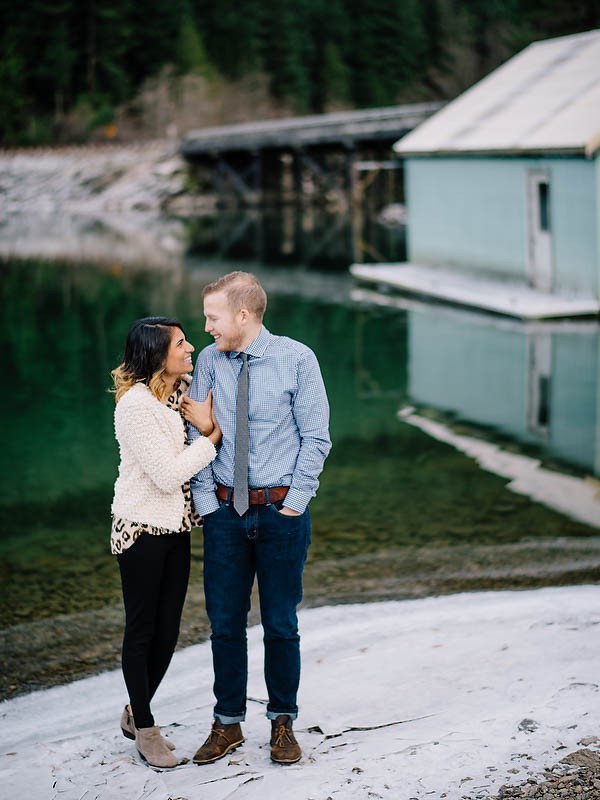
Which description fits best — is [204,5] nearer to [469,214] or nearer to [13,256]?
[13,256]

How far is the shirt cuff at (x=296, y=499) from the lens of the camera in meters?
3.82

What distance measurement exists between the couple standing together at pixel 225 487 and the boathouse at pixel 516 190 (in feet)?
42.6

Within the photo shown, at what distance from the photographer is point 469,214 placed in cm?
2125

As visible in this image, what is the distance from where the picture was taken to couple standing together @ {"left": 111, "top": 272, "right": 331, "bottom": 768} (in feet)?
12.6

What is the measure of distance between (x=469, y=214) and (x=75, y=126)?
5264 cm

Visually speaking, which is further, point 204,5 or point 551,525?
point 204,5

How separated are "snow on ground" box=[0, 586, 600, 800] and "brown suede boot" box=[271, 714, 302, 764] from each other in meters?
0.05

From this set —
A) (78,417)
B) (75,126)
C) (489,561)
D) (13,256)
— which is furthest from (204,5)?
(489,561)

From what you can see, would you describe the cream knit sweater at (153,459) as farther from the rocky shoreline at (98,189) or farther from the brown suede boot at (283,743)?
the rocky shoreline at (98,189)

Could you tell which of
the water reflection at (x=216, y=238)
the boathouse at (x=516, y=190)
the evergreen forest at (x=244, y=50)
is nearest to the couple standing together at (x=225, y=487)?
the boathouse at (x=516, y=190)

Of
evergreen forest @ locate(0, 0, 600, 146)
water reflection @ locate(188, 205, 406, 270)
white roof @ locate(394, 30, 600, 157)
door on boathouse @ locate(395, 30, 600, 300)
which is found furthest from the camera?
evergreen forest @ locate(0, 0, 600, 146)

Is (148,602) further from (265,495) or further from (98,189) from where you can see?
(98,189)

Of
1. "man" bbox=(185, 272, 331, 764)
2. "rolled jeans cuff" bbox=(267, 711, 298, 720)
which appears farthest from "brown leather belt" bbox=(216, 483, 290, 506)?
"rolled jeans cuff" bbox=(267, 711, 298, 720)

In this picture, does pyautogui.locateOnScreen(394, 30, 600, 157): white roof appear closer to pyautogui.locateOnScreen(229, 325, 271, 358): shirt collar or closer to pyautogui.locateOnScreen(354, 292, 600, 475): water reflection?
pyautogui.locateOnScreen(354, 292, 600, 475): water reflection
